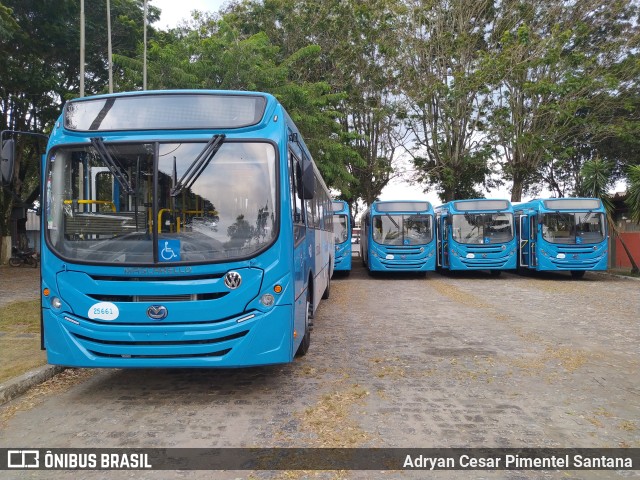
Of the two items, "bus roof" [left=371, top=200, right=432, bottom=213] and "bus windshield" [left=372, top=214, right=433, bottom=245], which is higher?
"bus roof" [left=371, top=200, right=432, bottom=213]

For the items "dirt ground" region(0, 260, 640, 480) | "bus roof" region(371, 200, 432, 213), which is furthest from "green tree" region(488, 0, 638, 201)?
"dirt ground" region(0, 260, 640, 480)

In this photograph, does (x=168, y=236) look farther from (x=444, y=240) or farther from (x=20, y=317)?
(x=444, y=240)

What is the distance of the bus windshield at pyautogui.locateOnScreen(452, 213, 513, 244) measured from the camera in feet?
64.0

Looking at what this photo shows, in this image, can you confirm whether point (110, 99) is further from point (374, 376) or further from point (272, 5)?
point (272, 5)

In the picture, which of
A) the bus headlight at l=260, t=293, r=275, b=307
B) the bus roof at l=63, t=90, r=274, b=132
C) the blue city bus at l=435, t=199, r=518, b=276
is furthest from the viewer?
the blue city bus at l=435, t=199, r=518, b=276

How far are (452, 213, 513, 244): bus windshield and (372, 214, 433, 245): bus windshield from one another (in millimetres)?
1147

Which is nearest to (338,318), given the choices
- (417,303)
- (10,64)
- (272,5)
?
(417,303)

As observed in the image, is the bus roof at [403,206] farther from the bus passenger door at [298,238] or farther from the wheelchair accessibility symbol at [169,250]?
the wheelchair accessibility symbol at [169,250]

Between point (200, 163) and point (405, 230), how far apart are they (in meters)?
15.0

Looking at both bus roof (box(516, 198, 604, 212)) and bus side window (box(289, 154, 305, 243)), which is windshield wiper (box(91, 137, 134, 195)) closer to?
bus side window (box(289, 154, 305, 243))

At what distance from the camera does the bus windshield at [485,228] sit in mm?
19516

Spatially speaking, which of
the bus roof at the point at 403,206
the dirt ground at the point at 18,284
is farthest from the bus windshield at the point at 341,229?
the dirt ground at the point at 18,284

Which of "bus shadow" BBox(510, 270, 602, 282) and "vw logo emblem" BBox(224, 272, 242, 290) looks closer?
"vw logo emblem" BBox(224, 272, 242, 290)

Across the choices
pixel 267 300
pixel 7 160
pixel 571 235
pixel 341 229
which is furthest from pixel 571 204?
pixel 7 160
